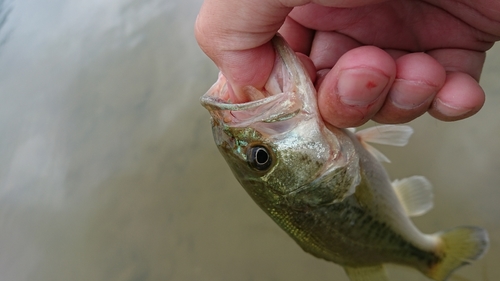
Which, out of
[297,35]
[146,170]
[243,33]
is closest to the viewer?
[243,33]

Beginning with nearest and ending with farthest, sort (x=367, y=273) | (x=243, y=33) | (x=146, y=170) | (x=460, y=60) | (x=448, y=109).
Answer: (x=243, y=33) < (x=448, y=109) < (x=460, y=60) < (x=367, y=273) < (x=146, y=170)

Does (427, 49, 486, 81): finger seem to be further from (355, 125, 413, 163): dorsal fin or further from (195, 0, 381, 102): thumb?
(195, 0, 381, 102): thumb

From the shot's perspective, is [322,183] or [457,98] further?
[322,183]

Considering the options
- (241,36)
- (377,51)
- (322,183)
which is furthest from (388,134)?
(241,36)

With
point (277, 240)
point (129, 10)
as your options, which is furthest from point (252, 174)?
point (129, 10)

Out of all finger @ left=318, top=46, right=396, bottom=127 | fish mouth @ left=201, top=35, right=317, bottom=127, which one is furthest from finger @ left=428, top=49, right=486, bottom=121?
fish mouth @ left=201, top=35, right=317, bottom=127

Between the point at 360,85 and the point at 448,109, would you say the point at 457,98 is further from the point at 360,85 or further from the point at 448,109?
the point at 360,85

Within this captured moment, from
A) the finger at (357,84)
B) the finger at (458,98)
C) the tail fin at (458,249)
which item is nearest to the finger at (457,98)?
the finger at (458,98)
